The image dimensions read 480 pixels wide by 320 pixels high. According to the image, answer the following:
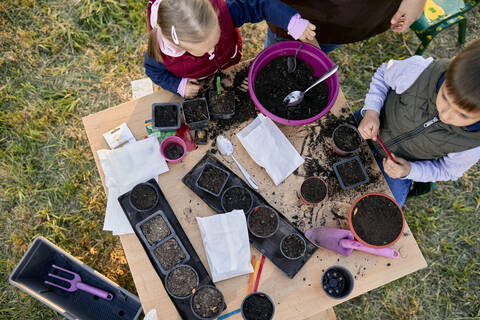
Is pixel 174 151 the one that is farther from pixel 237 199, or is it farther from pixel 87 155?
pixel 87 155

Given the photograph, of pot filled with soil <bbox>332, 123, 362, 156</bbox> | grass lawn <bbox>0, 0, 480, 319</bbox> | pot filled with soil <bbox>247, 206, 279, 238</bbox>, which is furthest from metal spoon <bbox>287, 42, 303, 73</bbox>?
grass lawn <bbox>0, 0, 480, 319</bbox>

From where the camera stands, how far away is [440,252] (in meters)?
2.56

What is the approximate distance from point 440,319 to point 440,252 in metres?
0.51

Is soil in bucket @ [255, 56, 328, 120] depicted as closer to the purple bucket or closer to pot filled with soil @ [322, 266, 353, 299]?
the purple bucket

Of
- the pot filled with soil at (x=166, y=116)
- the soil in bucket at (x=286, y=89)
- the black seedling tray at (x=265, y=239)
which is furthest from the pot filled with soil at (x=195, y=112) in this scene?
the soil in bucket at (x=286, y=89)

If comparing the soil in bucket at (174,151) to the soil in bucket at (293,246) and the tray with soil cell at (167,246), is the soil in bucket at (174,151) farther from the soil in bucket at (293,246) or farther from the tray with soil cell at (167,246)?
the soil in bucket at (293,246)

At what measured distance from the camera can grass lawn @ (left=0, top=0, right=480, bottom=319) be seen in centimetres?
247

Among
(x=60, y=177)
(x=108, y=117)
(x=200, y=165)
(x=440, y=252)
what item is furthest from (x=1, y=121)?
(x=440, y=252)

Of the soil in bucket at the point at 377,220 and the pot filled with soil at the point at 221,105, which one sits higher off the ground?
the pot filled with soil at the point at 221,105

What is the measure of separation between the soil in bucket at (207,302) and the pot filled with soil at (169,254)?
170mm

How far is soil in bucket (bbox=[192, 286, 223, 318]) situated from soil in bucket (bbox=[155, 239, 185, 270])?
6.9 inches

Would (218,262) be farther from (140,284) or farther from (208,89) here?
(208,89)

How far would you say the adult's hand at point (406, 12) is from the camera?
1.62 meters

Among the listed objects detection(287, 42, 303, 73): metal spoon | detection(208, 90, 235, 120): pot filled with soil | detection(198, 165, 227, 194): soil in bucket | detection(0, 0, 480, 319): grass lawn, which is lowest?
detection(0, 0, 480, 319): grass lawn
